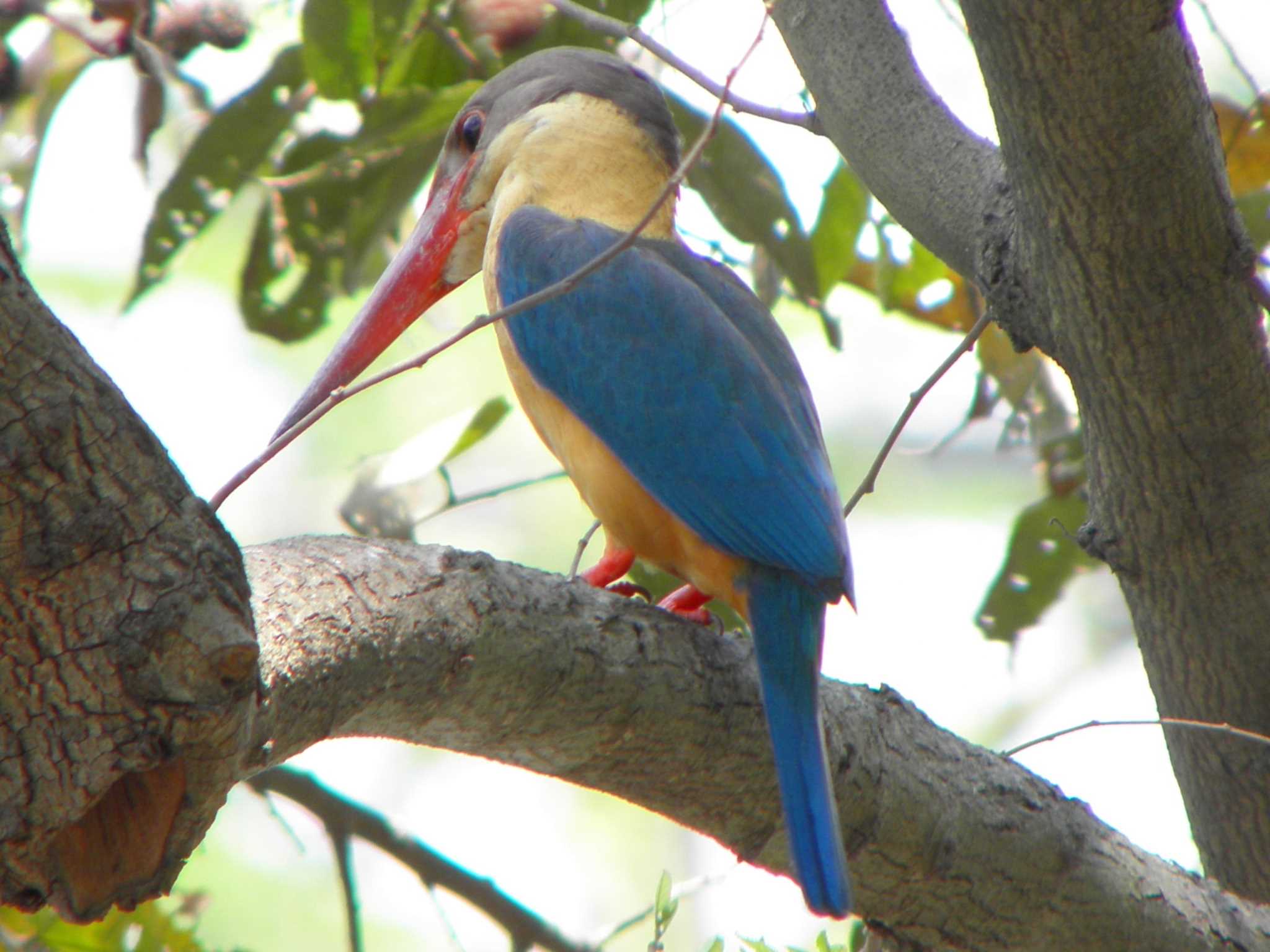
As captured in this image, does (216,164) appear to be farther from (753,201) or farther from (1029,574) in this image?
(1029,574)

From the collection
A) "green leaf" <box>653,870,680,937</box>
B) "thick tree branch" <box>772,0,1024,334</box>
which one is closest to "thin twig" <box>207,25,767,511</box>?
"thick tree branch" <box>772,0,1024,334</box>

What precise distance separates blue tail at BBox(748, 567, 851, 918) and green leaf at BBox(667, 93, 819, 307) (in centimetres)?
104

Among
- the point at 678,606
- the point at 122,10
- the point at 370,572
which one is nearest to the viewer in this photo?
the point at 370,572

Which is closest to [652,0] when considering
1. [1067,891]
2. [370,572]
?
[370,572]

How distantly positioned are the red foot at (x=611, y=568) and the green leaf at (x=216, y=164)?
143cm

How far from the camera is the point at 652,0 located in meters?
3.18

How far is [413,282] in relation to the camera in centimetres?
332

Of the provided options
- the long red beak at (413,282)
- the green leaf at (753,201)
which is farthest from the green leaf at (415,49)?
the green leaf at (753,201)

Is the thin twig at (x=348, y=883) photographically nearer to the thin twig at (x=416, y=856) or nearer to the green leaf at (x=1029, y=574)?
the thin twig at (x=416, y=856)

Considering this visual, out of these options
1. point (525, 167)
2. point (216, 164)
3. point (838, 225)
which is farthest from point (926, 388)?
point (216, 164)

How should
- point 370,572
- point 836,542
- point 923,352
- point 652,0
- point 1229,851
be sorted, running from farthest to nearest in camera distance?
point 923,352 → point 652,0 → point 1229,851 → point 836,542 → point 370,572

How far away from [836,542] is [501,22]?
1.66 metres

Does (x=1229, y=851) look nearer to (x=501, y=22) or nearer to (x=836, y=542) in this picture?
(x=836, y=542)

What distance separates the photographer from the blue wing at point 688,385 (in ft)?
8.00
